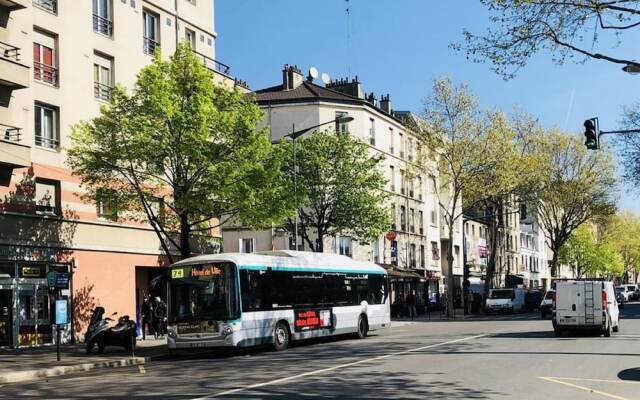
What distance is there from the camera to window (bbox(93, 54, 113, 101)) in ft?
97.2

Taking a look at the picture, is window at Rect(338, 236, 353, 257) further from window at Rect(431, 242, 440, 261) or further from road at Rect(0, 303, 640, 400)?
road at Rect(0, 303, 640, 400)

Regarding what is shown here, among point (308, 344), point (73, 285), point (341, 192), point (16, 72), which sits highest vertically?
point (16, 72)

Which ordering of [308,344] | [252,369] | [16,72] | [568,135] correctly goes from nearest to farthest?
[252,369]
[16,72]
[308,344]
[568,135]

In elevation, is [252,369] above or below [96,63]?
below

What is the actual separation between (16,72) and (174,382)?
13.8 m

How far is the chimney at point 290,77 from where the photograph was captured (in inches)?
2313

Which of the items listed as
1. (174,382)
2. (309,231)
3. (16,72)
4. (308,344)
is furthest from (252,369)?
(309,231)

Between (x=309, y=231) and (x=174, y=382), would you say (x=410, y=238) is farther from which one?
(x=174, y=382)

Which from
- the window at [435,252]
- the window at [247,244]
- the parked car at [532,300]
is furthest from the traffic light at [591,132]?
the window at [435,252]

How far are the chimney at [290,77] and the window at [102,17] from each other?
A: 1142 inches

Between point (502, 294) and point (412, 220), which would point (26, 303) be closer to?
point (502, 294)

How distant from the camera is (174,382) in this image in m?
14.9

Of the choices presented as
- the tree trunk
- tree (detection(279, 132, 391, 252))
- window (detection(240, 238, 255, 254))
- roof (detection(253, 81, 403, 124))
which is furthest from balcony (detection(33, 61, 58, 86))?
roof (detection(253, 81, 403, 124))

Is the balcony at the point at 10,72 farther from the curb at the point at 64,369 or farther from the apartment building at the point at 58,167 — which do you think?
the curb at the point at 64,369
